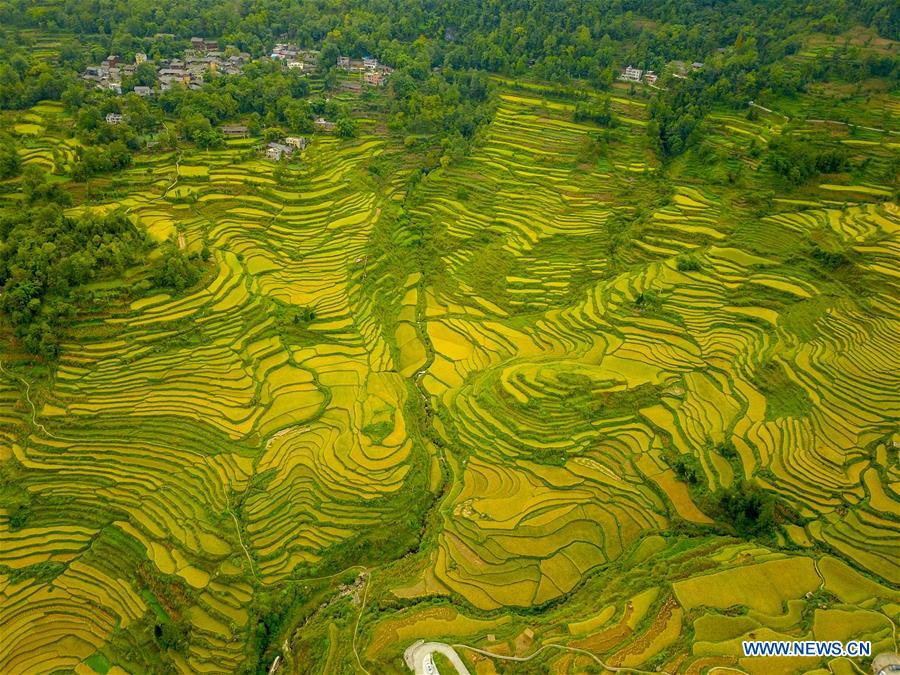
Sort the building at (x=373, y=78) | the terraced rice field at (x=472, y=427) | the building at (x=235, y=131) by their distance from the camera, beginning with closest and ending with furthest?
the terraced rice field at (x=472, y=427), the building at (x=235, y=131), the building at (x=373, y=78)

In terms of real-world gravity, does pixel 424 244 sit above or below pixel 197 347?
above

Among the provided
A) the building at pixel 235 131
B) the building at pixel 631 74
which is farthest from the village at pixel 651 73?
the building at pixel 235 131

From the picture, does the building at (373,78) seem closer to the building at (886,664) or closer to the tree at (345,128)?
the tree at (345,128)

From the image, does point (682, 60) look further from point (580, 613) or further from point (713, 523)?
point (580, 613)

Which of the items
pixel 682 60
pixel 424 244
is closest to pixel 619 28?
pixel 682 60

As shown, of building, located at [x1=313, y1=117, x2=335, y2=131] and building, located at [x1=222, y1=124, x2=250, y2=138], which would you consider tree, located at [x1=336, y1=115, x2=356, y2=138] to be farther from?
building, located at [x1=222, y1=124, x2=250, y2=138]
